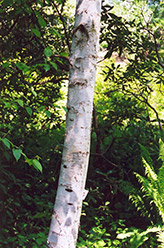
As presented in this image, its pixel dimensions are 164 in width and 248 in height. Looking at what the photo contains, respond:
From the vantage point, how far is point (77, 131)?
42.8 inches

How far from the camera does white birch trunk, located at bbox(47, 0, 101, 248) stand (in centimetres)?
105

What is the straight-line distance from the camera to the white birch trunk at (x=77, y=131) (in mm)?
1050

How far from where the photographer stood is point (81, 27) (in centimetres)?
115

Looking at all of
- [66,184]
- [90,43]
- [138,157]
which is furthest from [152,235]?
[90,43]

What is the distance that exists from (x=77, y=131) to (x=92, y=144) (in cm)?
275

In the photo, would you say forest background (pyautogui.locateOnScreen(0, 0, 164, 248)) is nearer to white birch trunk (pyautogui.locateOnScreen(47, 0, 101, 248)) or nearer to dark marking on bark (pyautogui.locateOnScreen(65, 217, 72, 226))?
white birch trunk (pyautogui.locateOnScreen(47, 0, 101, 248))

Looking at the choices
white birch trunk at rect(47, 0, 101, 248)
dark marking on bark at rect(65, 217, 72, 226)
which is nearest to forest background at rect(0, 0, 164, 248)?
white birch trunk at rect(47, 0, 101, 248)

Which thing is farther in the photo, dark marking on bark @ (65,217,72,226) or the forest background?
the forest background

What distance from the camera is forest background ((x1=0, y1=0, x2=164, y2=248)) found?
231 cm

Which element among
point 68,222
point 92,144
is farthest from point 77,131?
point 92,144

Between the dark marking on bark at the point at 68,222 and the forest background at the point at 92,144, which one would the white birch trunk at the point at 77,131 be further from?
the forest background at the point at 92,144

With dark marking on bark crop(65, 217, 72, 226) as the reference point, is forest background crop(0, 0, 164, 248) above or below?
above

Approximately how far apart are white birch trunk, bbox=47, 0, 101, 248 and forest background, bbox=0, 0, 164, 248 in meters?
0.75

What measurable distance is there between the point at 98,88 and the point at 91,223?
144 inches
